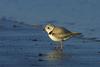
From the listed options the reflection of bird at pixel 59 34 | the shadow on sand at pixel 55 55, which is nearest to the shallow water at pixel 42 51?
the shadow on sand at pixel 55 55

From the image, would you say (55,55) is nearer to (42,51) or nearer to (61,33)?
(42,51)

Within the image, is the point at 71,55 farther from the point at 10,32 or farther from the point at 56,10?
the point at 56,10

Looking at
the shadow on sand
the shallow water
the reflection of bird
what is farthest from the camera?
the reflection of bird

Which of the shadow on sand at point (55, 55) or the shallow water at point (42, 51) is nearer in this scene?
the shallow water at point (42, 51)

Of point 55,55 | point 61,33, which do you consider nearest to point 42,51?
point 55,55

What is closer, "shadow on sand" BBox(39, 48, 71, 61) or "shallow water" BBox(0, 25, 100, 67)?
"shallow water" BBox(0, 25, 100, 67)

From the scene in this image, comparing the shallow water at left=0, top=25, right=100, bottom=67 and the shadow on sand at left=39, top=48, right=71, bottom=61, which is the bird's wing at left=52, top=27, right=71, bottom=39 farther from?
the shadow on sand at left=39, top=48, right=71, bottom=61

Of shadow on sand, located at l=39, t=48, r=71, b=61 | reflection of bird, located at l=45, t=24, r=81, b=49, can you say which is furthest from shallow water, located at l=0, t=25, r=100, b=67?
reflection of bird, located at l=45, t=24, r=81, b=49

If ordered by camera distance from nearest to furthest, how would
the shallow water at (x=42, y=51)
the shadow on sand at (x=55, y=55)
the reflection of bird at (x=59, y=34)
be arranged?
the shallow water at (x=42, y=51) < the shadow on sand at (x=55, y=55) < the reflection of bird at (x=59, y=34)

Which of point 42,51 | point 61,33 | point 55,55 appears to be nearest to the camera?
point 55,55

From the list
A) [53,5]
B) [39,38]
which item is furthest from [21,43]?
[53,5]

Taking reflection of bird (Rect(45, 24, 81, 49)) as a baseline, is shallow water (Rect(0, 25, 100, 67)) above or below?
below

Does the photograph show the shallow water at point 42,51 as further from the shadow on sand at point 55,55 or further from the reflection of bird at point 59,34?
the reflection of bird at point 59,34

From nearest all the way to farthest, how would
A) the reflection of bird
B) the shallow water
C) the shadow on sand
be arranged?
the shallow water → the shadow on sand → the reflection of bird
